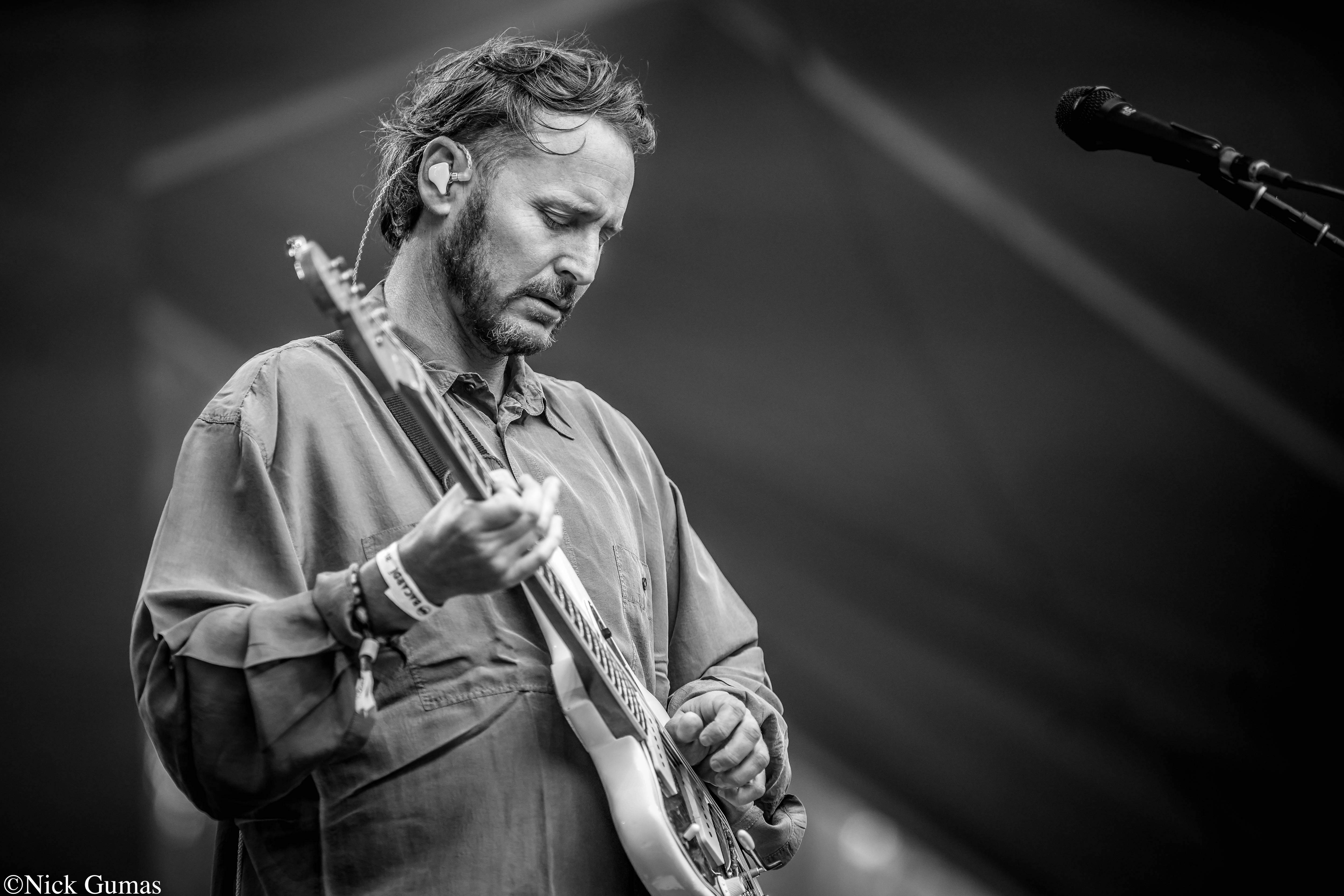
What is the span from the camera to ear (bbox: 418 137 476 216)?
197cm

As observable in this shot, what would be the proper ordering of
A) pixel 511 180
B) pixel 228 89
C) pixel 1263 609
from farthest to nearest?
pixel 1263 609
pixel 228 89
pixel 511 180

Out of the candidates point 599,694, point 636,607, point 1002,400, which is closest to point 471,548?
point 599,694

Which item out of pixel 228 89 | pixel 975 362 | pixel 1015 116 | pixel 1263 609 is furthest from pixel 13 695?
pixel 1263 609

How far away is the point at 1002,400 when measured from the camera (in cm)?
363

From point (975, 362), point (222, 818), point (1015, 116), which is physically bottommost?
point (222, 818)

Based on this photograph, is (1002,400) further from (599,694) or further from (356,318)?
(356,318)

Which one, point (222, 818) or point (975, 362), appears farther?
point (975, 362)

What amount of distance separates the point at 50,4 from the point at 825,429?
7.69 feet

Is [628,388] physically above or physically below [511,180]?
below

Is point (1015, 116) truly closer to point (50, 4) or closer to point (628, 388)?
point (628, 388)

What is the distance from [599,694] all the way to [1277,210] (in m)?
1.09

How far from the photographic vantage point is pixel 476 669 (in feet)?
5.36

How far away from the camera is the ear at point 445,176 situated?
6.46ft

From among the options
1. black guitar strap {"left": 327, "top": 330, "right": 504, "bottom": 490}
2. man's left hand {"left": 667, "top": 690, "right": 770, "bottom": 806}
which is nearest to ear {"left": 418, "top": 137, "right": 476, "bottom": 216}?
black guitar strap {"left": 327, "top": 330, "right": 504, "bottom": 490}
